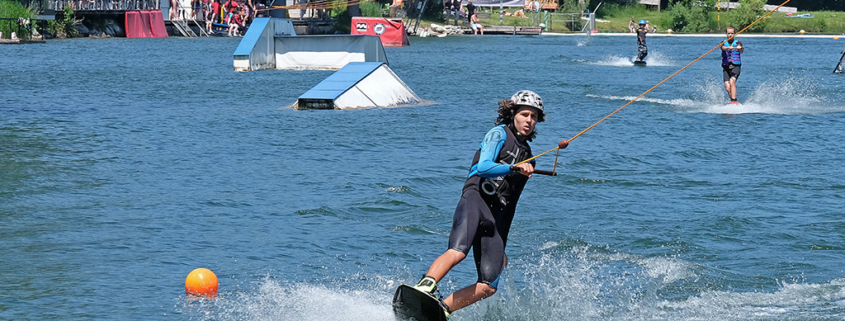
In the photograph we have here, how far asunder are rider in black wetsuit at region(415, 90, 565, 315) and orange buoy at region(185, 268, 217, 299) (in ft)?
7.97

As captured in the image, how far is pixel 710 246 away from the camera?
9.96m

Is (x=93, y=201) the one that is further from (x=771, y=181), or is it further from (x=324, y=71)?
(x=324, y=71)

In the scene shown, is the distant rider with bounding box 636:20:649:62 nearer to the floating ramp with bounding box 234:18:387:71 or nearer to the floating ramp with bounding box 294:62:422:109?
the floating ramp with bounding box 234:18:387:71

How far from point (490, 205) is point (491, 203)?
0.01 m

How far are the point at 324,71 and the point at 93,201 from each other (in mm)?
23242

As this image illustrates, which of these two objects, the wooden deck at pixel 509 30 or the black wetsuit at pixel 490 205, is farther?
the wooden deck at pixel 509 30

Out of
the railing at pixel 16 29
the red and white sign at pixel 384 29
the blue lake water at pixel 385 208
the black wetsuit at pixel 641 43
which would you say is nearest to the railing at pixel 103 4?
the railing at pixel 16 29

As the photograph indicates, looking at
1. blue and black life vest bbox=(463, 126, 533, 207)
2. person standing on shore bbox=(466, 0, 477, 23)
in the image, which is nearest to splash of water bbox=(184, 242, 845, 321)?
blue and black life vest bbox=(463, 126, 533, 207)

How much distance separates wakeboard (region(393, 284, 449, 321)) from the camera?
600 cm

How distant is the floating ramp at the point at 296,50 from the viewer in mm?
33853

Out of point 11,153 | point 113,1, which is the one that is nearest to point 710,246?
point 11,153

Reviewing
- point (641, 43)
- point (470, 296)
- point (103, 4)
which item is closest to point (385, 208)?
point (470, 296)

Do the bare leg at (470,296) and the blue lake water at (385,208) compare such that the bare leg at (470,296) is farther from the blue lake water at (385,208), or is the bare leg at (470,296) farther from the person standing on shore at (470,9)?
the person standing on shore at (470,9)

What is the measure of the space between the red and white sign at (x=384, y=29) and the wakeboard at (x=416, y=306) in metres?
53.6
